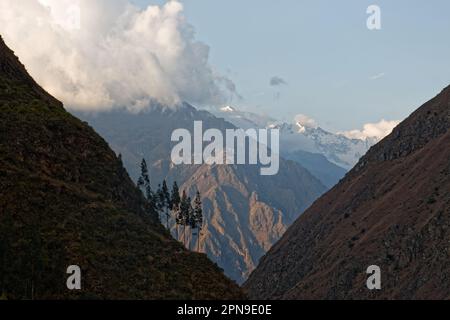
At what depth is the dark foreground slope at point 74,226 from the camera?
2201 inches

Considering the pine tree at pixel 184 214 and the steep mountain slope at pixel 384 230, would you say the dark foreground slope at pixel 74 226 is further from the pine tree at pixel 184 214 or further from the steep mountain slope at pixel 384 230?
the steep mountain slope at pixel 384 230

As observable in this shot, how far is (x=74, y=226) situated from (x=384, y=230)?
85798 mm

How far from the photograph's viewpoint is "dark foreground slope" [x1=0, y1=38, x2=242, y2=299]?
183 ft

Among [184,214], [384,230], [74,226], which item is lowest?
[74,226]

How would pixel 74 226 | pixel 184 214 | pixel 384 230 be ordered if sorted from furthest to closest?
pixel 384 230, pixel 184 214, pixel 74 226

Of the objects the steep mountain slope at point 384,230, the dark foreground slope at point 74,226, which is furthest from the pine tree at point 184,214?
the dark foreground slope at point 74,226

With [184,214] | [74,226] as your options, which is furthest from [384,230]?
[74,226]

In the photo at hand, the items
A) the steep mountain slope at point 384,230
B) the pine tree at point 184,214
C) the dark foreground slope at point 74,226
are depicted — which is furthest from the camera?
the pine tree at point 184,214

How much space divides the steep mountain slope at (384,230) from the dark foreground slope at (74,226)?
53.2 metres

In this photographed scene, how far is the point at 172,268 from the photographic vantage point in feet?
205

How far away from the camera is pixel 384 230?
135750mm

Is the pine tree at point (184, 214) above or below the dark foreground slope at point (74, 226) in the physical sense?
above

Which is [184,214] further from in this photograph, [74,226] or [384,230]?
[74,226]
